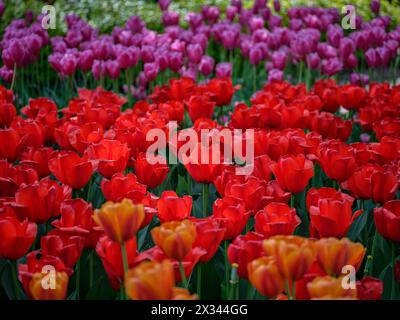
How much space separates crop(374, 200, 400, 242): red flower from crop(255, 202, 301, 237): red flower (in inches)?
9.3

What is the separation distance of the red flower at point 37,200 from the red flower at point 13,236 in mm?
157

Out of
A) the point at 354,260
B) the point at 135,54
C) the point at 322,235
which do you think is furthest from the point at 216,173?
the point at 135,54

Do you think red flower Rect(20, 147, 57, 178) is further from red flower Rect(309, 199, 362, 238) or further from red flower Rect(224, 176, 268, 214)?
red flower Rect(309, 199, 362, 238)

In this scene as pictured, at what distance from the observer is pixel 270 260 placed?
133 centimetres

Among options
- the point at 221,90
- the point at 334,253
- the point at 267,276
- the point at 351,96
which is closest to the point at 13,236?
the point at 267,276

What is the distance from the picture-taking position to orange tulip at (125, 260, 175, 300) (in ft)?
3.81

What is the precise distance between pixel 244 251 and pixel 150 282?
383 millimetres

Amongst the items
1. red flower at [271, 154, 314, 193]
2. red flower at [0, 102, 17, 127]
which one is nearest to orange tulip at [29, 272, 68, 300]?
red flower at [271, 154, 314, 193]

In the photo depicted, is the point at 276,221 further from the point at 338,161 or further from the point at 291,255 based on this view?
the point at 338,161

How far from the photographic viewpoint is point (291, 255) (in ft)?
4.13

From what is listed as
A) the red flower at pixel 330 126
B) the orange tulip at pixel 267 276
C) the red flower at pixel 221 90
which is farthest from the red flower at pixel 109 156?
the red flower at pixel 221 90

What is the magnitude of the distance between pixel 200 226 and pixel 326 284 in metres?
0.38

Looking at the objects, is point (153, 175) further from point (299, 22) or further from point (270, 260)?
point (299, 22)

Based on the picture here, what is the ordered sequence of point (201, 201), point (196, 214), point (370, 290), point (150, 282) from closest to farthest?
point (150, 282) → point (370, 290) → point (196, 214) → point (201, 201)
